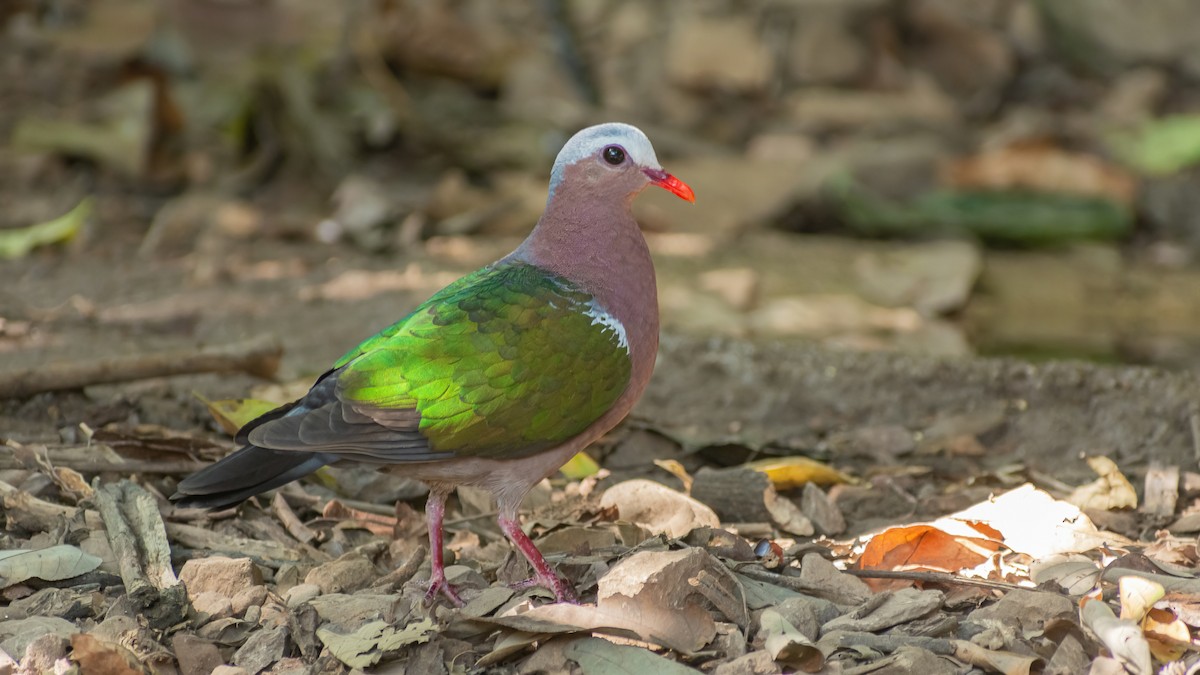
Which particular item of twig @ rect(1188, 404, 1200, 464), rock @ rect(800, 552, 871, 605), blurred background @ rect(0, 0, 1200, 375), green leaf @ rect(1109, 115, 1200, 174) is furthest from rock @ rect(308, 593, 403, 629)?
green leaf @ rect(1109, 115, 1200, 174)

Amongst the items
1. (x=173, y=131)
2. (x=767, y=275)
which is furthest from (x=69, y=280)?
(x=767, y=275)

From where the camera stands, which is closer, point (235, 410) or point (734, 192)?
point (235, 410)

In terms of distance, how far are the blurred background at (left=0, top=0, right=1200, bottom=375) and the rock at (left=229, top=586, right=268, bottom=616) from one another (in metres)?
2.06

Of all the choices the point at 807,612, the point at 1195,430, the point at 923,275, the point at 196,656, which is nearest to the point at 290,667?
the point at 196,656

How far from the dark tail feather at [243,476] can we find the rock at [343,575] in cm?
24

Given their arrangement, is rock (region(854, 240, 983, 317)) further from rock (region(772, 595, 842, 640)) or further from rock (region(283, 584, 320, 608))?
rock (region(283, 584, 320, 608))

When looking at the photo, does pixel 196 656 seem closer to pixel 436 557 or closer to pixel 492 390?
pixel 436 557

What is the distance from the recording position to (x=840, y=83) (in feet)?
33.7

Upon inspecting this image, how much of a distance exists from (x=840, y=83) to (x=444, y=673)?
811cm

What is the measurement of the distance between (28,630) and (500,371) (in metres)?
1.18

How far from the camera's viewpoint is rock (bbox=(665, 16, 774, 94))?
999 cm

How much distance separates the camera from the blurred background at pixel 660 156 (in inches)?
258

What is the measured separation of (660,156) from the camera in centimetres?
917

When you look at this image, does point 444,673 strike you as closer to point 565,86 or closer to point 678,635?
point 678,635
